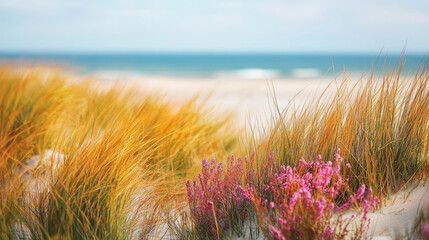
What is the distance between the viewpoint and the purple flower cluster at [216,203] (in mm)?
2191

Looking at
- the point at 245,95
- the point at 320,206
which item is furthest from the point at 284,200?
the point at 245,95

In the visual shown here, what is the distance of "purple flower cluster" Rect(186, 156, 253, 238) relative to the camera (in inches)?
86.3

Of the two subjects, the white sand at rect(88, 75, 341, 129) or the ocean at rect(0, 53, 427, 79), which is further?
the white sand at rect(88, 75, 341, 129)

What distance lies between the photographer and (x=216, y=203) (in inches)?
89.7

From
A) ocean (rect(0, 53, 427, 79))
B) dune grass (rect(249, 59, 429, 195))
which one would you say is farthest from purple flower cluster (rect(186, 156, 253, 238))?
ocean (rect(0, 53, 427, 79))

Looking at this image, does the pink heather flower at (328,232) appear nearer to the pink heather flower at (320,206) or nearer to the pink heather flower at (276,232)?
the pink heather flower at (320,206)

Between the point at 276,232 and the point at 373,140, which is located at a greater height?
the point at 373,140

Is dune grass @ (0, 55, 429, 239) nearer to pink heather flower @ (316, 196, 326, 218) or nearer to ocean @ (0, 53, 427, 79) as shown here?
ocean @ (0, 53, 427, 79)

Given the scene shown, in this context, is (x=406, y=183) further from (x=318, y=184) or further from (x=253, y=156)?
(x=253, y=156)

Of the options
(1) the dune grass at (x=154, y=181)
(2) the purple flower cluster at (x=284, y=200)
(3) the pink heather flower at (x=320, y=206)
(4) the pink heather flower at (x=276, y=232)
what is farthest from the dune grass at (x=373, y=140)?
(4) the pink heather flower at (x=276, y=232)

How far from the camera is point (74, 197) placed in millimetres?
2090

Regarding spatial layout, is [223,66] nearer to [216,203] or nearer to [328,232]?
[216,203]

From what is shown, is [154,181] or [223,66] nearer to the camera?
[154,181]

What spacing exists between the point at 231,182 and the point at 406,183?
3.29 feet
